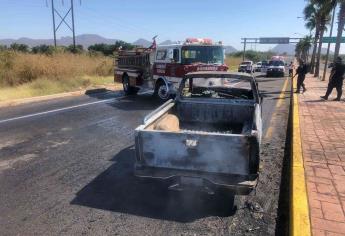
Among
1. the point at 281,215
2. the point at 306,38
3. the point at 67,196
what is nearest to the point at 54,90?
the point at 67,196

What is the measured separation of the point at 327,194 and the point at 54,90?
15224 millimetres

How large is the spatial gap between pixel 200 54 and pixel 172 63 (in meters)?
1.12

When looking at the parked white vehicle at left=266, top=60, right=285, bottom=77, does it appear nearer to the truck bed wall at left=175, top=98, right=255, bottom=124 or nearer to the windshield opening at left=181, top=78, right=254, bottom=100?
the windshield opening at left=181, top=78, right=254, bottom=100

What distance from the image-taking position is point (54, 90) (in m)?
17.6

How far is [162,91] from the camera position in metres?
14.5

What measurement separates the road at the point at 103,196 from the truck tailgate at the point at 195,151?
57cm

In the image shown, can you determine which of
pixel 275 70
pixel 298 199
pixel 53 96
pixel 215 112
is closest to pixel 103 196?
pixel 298 199

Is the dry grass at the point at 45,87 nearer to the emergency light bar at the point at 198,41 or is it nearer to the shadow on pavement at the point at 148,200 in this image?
the emergency light bar at the point at 198,41

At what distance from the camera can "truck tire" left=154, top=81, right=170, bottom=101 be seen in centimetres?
1432

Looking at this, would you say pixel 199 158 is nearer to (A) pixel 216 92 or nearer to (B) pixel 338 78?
(A) pixel 216 92

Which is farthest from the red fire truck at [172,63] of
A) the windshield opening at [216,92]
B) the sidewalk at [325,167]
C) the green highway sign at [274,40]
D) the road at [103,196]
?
the green highway sign at [274,40]

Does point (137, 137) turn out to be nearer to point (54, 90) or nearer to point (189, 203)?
point (189, 203)

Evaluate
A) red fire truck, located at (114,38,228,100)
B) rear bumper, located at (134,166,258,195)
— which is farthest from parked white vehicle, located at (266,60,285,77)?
rear bumper, located at (134,166,258,195)

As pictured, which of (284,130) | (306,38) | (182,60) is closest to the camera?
(284,130)
